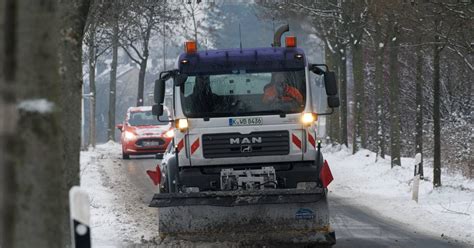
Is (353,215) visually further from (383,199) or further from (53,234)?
(53,234)

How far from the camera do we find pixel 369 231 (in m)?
13.9

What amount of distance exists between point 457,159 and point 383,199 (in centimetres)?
1503

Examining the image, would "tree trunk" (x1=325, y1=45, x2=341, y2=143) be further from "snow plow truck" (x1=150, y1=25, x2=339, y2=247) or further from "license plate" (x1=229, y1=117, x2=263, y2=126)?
"license plate" (x1=229, y1=117, x2=263, y2=126)

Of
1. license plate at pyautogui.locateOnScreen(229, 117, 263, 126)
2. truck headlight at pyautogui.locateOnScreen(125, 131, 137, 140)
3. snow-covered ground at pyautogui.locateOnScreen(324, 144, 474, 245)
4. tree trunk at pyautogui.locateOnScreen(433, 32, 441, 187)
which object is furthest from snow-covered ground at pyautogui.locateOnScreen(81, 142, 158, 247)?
tree trunk at pyautogui.locateOnScreen(433, 32, 441, 187)

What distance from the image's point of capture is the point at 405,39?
992 inches

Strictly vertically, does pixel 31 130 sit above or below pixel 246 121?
above

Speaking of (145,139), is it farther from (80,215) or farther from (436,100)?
(80,215)

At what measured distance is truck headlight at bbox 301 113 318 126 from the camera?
41.4 feet

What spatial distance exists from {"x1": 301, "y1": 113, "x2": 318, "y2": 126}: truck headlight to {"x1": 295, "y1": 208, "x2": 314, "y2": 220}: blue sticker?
4.72 ft

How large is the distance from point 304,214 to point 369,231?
2.50 metres

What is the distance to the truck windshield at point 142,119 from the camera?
3406cm

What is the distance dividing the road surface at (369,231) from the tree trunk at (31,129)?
7.82 meters

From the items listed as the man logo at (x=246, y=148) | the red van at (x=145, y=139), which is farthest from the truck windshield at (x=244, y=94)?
the red van at (x=145, y=139)

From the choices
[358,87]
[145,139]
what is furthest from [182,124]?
[145,139]
